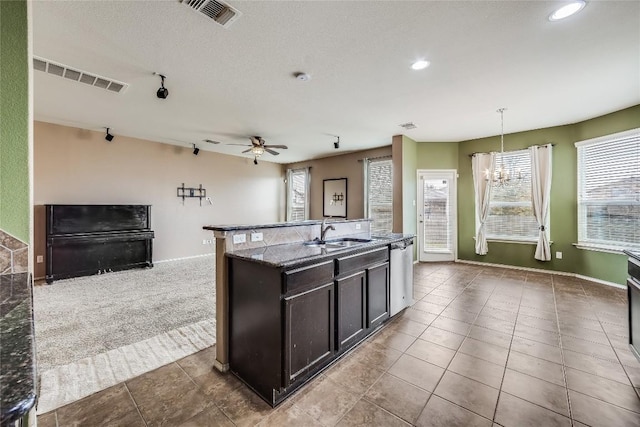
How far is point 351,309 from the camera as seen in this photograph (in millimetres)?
2424

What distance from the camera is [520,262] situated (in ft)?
17.7

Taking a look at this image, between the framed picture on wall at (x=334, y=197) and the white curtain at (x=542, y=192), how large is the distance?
4048mm

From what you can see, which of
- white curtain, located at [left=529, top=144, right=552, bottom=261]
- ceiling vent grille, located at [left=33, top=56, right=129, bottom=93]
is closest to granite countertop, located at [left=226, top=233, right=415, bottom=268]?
ceiling vent grille, located at [left=33, top=56, right=129, bottom=93]

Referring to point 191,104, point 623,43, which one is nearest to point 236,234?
point 191,104

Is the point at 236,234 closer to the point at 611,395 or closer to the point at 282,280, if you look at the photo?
the point at 282,280

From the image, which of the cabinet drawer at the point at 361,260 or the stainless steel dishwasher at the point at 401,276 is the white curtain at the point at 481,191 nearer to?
the stainless steel dishwasher at the point at 401,276

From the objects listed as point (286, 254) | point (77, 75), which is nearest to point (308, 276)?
point (286, 254)

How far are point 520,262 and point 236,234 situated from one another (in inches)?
224

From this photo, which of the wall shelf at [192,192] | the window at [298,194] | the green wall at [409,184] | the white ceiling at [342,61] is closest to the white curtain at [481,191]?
the white ceiling at [342,61]

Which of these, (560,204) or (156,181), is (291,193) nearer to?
(156,181)

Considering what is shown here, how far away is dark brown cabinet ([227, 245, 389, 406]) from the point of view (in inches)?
71.6

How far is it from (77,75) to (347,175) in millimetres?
5563

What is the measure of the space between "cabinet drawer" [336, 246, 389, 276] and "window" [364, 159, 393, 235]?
375cm

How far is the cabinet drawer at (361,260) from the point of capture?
230 cm
